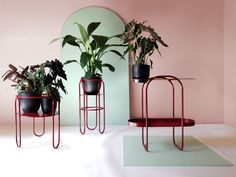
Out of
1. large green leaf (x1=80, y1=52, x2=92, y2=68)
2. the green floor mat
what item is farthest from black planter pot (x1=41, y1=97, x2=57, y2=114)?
the green floor mat

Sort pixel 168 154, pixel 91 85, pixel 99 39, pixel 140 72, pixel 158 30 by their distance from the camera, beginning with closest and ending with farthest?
1. pixel 168 154
2. pixel 140 72
3. pixel 99 39
4. pixel 91 85
5. pixel 158 30

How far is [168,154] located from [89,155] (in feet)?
2.20

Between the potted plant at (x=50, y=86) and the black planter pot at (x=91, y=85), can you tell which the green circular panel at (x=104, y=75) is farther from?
the potted plant at (x=50, y=86)

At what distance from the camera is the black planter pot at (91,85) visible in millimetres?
2818

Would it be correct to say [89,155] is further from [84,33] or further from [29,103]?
[84,33]

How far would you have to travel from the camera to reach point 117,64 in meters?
3.31

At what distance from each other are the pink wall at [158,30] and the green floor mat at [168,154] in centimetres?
108

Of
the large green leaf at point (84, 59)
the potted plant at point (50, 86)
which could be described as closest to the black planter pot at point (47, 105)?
the potted plant at point (50, 86)

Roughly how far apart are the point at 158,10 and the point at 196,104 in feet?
4.68

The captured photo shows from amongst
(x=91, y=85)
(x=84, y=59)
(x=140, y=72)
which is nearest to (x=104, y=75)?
(x=91, y=85)

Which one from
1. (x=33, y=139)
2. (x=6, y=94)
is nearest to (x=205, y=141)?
(x=33, y=139)

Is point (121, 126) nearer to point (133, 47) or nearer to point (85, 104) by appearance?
point (85, 104)

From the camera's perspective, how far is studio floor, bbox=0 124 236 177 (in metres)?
1.64

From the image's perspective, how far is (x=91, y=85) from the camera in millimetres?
2832
